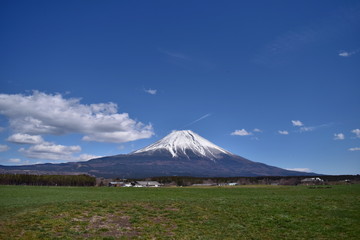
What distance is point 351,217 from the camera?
24.6m

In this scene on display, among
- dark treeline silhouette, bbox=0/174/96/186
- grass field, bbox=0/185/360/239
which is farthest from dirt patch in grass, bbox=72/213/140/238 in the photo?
dark treeline silhouette, bbox=0/174/96/186

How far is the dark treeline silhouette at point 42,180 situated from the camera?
413 ft

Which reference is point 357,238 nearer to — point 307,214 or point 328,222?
point 328,222

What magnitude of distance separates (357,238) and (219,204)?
46.7 ft

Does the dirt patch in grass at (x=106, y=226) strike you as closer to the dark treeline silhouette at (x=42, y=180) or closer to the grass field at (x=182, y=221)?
the grass field at (x=182, y=221)

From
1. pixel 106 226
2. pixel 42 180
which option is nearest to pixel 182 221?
pixel 106 226

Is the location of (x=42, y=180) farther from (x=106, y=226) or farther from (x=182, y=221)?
(x=182, y=221)

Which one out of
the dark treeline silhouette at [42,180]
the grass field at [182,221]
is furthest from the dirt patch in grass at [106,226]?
the dark treeline silhouette at [42,180]

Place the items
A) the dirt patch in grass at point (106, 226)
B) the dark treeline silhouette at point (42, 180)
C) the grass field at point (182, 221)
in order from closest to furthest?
the grass field at point (182, 221) < the dirt patch in grass at point (106, 226) < the dark treeline silhouette at point (42, 180)

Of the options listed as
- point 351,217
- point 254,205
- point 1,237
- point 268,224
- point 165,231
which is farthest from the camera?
point 254,205

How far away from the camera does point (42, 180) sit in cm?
13100

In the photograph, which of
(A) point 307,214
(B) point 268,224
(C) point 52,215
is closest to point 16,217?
(C) point 52,215

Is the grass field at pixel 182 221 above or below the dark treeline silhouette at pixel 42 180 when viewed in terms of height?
above

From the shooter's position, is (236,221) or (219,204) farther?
(219,204)
